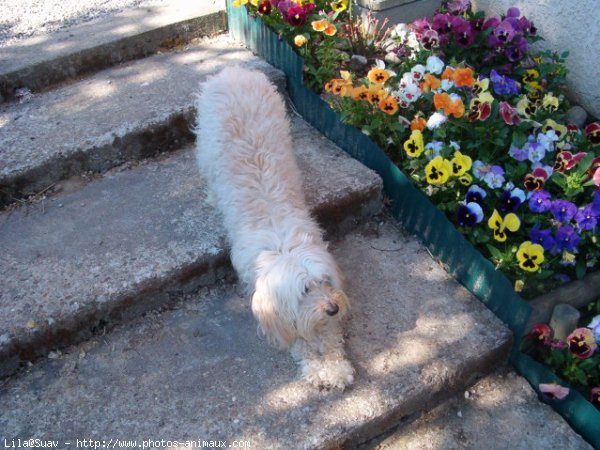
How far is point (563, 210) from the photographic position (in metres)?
2.78

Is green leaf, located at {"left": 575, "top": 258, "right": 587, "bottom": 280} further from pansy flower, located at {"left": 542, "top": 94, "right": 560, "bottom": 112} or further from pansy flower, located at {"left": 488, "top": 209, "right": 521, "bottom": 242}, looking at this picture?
pansy flower, located at {"left": 542, "top": 94, "right": 560, "bottom": 112}

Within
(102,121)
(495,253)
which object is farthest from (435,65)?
(102,121)

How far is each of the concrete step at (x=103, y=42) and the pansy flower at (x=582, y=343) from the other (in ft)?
11.5

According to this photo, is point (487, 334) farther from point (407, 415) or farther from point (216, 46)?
point (216, 46)

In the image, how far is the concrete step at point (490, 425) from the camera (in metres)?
2.54

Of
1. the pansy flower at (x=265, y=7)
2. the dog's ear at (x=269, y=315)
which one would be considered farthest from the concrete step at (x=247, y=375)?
the pansy flower at (x=265, y=7)

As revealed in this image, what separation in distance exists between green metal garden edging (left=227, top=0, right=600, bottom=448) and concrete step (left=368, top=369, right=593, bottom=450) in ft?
0.24

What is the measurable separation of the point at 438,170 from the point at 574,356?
3.67 ft

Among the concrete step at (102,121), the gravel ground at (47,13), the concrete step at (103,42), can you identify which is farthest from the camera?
the gravel ground at (47,13)

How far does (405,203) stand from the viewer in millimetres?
3301

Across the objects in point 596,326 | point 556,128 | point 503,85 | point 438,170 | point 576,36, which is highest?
point 576,36

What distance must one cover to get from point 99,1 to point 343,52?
8.21ft

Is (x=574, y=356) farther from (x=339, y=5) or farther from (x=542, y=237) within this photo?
(x=339, y=5)

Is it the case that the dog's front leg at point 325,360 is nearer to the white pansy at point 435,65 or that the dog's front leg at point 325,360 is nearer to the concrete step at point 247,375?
the concrete step at point 247,375
